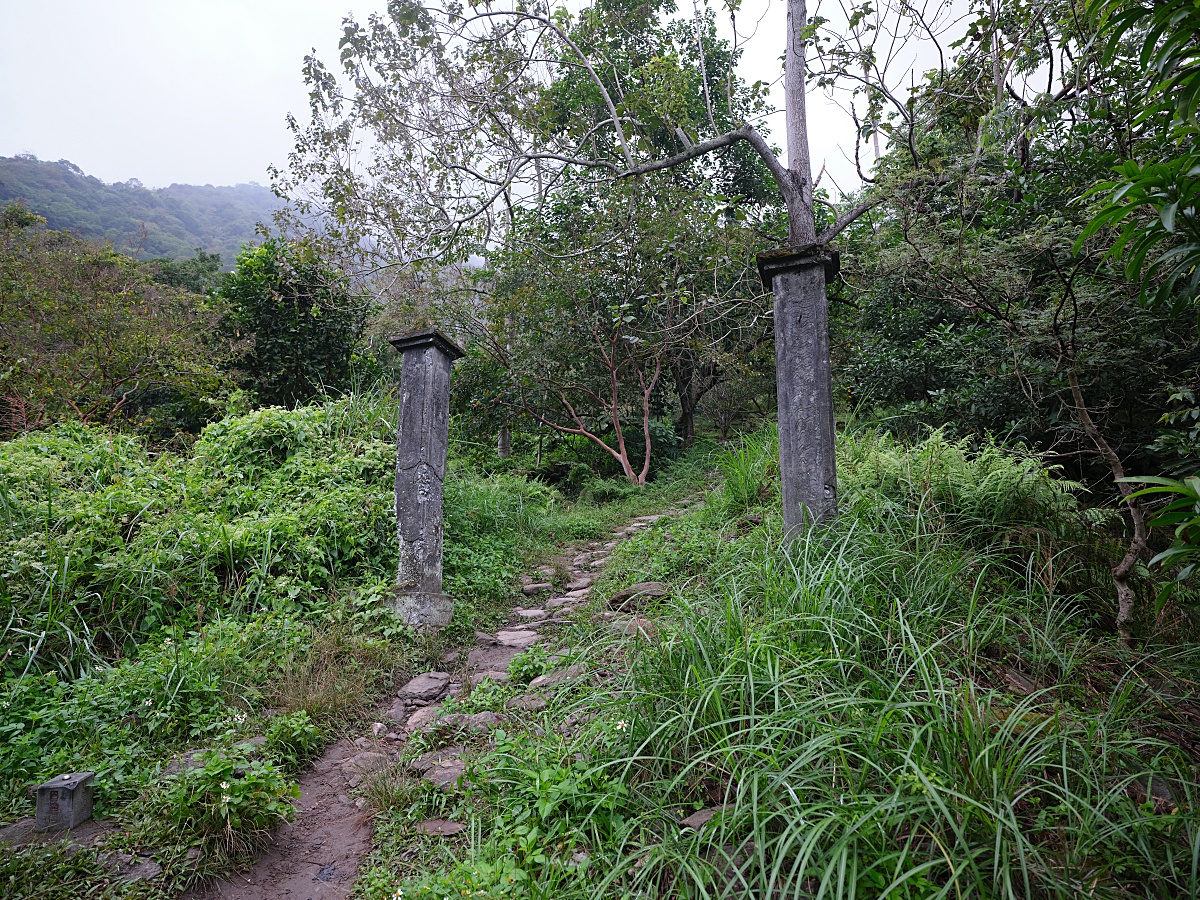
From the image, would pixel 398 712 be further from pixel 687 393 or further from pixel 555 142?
pixel 687 393

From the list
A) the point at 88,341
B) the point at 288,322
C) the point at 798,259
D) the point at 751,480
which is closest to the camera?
the point at 798,259

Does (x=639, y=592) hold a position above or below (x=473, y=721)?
above

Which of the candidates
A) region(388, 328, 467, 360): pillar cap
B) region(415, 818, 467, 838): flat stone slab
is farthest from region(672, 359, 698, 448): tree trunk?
region(415, 818, 467, 838): flat stone slab

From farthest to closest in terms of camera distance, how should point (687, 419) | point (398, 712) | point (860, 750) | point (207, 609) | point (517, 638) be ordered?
point (687, 419) < point (517, 638) < point (207, 609) < point (398, 712) < point (860, 750)

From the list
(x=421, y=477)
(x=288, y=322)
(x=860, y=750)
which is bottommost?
(x=860, y=750)

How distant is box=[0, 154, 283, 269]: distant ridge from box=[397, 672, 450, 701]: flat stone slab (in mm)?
15273

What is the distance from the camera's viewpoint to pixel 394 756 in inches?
115

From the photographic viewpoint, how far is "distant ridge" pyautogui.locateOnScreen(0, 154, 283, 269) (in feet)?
73.6

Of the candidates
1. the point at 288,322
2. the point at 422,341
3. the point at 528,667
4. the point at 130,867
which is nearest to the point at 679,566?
the point at 528,667

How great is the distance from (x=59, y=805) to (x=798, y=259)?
412cm

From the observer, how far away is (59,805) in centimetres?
225

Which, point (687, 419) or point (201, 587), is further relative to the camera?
point (687, 419)

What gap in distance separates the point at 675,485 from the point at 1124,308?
5817mm

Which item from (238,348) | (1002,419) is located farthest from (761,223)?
(238,348)
